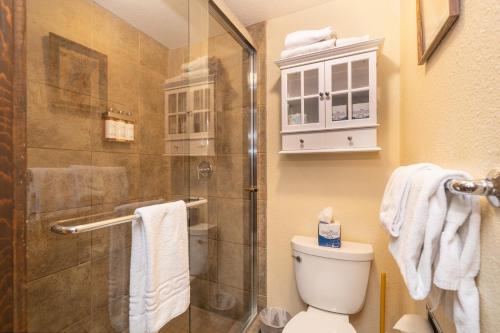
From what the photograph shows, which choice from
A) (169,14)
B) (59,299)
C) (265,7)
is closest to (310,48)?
(265,7)

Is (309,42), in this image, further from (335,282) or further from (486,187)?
(335,282)

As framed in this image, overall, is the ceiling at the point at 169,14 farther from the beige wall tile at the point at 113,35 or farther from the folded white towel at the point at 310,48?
the folded white towel at the point at 310,48

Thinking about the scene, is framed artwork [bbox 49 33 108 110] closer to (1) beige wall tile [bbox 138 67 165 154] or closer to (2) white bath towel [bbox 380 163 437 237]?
(1) beige wall tile [bbox 138 67 165 154]

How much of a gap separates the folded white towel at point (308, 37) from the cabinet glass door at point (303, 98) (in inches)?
5.2

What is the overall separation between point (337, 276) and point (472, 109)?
0.98m

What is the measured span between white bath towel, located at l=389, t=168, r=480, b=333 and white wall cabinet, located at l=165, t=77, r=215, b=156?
0.96 meters

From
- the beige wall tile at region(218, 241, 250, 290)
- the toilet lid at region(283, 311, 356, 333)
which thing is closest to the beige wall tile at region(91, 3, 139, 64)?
the beige wall tile at region(218, 241, 250, 290)

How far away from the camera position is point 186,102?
1132 millimetres

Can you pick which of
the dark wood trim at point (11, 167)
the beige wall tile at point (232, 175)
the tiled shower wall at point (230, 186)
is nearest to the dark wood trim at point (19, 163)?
the dark wood trim at point (11, 167)

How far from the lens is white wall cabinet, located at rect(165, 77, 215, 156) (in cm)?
107

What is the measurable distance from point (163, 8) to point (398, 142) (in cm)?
139

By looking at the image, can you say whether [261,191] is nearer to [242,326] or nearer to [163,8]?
[242,326]

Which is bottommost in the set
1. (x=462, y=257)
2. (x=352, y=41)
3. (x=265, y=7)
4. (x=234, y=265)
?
(x=234, y=265)

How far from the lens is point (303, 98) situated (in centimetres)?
133
